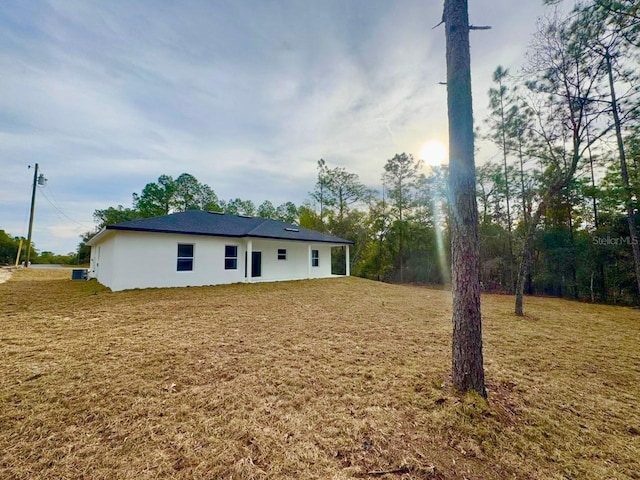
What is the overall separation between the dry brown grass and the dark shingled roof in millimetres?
5214

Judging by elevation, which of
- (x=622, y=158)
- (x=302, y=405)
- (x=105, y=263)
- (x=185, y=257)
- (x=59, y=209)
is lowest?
(x=302, y=405)

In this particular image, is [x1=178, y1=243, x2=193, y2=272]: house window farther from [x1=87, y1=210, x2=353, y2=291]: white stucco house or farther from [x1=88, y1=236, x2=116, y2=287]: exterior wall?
[x1=88, y1=236, x2=116, y2=287]: exterior wall

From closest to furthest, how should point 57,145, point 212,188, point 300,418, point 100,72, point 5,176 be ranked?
point 300,418 < point 100,72 < point 57,145 < point 5,176 < point 212,188

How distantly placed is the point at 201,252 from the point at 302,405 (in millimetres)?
9656

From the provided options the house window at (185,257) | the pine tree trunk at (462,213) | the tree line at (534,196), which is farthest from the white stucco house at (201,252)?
the pine tree trunk at (462,213)

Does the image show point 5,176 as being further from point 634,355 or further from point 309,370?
point 634,355

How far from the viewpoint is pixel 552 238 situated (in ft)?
42.0

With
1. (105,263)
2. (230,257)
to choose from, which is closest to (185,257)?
(230,257)

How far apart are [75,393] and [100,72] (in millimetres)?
8791

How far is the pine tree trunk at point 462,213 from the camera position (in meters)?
2.42

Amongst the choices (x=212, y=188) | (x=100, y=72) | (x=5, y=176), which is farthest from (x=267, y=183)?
(x=5, y=176)

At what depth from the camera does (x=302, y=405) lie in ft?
7.49

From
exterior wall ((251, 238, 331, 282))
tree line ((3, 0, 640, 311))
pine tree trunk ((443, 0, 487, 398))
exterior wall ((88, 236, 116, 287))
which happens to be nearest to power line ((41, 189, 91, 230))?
tree line ((3, 0, 640, 311))

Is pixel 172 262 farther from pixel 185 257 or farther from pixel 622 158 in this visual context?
pixel 622 158
